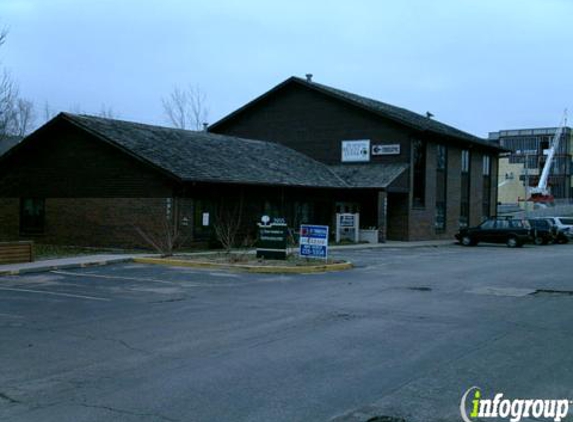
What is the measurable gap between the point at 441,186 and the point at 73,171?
889 inches

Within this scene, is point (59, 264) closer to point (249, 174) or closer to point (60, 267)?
point (60, 267)

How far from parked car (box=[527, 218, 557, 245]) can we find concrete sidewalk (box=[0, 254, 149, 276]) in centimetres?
2729

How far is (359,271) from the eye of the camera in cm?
1984

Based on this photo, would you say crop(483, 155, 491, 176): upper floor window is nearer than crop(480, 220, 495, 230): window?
No

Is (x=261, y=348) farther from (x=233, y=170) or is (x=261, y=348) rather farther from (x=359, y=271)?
(x=233, y=170)

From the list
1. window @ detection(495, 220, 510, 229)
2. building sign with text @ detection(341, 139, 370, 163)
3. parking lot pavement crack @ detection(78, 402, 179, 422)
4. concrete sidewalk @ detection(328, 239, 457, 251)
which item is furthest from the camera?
building sign with text @ detection(341, 139, 370, 163)

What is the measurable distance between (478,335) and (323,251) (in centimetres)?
1128

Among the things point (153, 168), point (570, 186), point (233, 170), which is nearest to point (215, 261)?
point (153, 168)

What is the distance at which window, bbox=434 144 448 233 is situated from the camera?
1649 inches

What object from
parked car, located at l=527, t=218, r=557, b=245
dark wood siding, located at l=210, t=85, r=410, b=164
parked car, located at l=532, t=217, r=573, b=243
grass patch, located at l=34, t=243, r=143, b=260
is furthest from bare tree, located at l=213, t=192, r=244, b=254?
parked car, located at l=532, t=217, r=573, b=243

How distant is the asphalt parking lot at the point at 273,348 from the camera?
6430 millimetres

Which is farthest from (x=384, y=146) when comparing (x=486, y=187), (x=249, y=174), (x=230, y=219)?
(x=486, y=187)

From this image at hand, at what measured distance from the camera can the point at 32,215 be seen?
31.8m

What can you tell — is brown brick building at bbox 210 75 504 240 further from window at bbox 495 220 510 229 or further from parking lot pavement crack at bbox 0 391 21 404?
parking lot pavement crack at bbox 0 391 21 404
